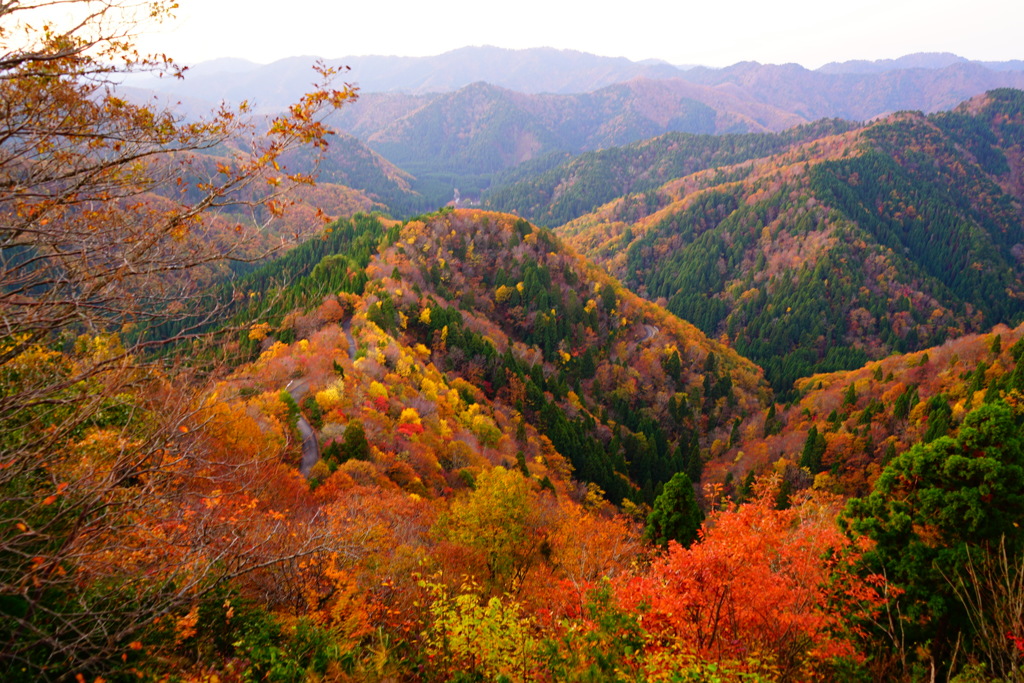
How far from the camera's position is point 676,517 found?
3594 cm

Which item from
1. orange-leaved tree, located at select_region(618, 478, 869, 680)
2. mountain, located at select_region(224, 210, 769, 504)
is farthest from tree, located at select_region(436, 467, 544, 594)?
mountain, located at select_region(224, 210, 769, 504)

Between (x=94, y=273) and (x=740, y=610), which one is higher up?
(x=94, y=273)

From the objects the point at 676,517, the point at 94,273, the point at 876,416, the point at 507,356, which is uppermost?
the point at 94,273

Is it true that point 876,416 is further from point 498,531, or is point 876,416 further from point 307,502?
point 307,502

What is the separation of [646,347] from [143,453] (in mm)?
120546

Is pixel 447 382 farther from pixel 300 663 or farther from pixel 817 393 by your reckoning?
pixel 817 393

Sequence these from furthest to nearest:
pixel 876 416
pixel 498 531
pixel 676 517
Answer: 1. pixel 876 416
2. pixel 676 517
3. pixel 498 531

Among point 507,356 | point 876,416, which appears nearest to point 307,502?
point 507,356

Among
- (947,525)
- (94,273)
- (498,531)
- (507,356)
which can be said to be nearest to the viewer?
(94,273)

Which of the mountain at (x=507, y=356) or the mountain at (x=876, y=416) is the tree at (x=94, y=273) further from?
the mountain at (x=876, y=416)

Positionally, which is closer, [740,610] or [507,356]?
[740,610]

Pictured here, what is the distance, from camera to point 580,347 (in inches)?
4473

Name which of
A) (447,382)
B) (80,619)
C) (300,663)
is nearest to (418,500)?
(300,663)

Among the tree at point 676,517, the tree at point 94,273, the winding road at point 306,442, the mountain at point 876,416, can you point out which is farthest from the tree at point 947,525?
the mountain at point 876,416
